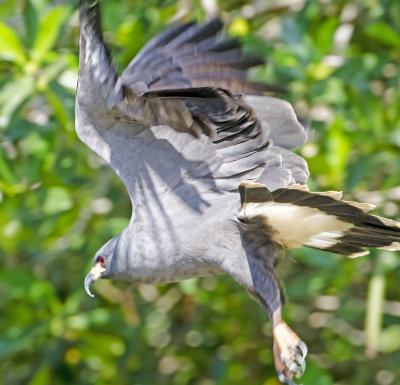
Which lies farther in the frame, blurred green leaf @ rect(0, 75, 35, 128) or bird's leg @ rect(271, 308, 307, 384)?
blurred green leaf @ rect(0, 75, 35, 128)

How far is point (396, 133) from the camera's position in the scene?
13.9 ft

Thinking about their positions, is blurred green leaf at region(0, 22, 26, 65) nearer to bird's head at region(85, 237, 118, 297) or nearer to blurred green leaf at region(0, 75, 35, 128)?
blurred green leaf at region(0, 75, 35, 128)

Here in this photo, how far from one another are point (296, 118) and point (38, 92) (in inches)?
47.3

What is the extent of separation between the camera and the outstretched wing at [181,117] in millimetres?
3289

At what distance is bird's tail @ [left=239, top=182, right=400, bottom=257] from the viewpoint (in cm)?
327

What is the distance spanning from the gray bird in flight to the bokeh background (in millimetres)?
567

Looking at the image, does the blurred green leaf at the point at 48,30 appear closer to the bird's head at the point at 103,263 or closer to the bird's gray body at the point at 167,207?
the bird's gray body at the point at 167,207

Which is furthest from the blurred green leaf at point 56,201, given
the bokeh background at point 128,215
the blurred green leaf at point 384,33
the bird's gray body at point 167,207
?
the blurred green leaf at point 384,33

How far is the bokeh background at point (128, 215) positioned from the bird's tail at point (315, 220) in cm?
51

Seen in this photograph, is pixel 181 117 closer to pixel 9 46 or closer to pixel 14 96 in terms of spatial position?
pixel 14 96

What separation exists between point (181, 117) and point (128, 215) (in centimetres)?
137

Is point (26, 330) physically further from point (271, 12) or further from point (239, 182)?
point (271, 12)

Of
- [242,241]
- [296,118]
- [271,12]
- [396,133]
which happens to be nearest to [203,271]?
[242,241]

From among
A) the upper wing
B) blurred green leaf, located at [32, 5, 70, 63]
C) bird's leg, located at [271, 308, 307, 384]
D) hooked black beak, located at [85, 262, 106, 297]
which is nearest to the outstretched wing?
the upper wing
